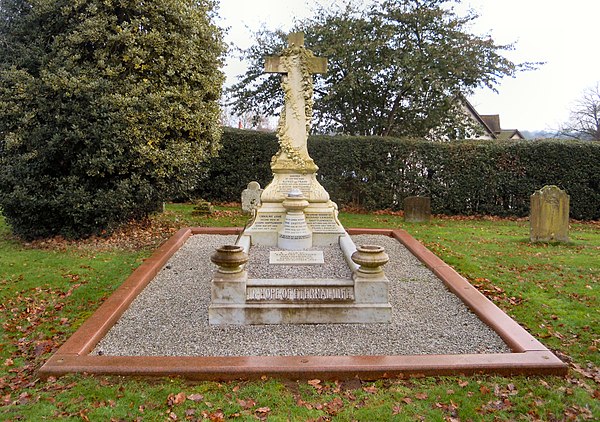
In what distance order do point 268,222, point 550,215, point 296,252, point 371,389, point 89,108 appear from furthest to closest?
point 550,215 < point 89,108 < point 268,222 < point 296,252 < point 371,389

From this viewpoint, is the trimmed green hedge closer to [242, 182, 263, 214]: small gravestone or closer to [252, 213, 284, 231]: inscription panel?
[242, 182, 263, 214]: small gravestone

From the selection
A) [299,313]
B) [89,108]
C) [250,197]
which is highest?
[89,108]

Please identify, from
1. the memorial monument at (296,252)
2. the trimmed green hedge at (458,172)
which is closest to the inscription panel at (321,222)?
the memorial monument at (296,252)

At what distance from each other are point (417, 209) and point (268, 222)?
20.8 ft

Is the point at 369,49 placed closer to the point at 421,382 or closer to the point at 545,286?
the point at 545,286

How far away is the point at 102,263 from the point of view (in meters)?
7.92

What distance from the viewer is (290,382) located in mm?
4070

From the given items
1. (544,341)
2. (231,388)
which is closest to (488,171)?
(544,341)

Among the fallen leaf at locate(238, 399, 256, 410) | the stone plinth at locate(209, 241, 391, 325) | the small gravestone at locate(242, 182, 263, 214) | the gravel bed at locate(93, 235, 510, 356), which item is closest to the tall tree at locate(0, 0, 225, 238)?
the small gravestone at locate(242, 182, 263, 214)

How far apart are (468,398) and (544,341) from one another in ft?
5.89

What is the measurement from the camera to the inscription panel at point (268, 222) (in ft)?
27.1

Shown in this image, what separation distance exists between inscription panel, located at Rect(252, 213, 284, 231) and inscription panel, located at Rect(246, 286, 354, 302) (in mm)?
2929

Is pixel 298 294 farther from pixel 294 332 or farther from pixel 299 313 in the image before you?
pixel 294 332

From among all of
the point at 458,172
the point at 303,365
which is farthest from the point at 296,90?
the point at 458,172
